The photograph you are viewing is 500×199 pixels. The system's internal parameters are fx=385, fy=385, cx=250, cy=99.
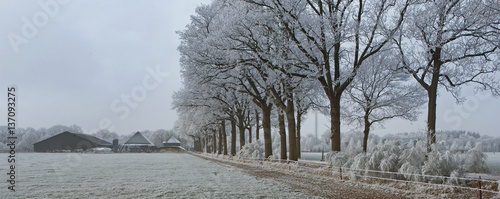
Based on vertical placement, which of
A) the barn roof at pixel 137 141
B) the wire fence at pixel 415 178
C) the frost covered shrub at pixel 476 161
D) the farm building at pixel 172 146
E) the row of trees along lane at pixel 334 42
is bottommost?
the farm building at pixel 172 146

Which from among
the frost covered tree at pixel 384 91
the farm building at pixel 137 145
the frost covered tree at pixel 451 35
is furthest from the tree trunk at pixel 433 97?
the farm building at pixel 137 145

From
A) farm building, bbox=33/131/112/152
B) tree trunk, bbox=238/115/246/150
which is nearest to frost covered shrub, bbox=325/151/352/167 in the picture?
tree trunk, bbox=238/115/246/150

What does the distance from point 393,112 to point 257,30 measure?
16.1 meters

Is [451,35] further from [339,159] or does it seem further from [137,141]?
[137,141]

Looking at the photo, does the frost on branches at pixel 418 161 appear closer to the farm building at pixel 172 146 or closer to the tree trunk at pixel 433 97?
the tree trunk at pixel 433 97

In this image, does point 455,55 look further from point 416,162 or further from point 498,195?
point 498,195

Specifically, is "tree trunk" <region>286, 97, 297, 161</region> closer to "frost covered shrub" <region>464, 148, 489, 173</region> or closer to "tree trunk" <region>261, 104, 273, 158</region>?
"tree trunk" <region>261, 104, 273, 158</region>

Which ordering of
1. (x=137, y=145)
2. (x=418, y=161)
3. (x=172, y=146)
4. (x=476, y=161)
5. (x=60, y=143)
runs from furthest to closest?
(x=172, y=146), (x=137, y=145), (x=60, y=143), (x=476, y=161), (x=418, y=161)

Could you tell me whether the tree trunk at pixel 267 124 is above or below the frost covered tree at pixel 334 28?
below

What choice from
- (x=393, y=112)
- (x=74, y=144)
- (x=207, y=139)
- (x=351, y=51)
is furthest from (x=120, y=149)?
(x=351, y=51)

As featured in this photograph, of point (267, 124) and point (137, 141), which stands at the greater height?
point (267, 124)

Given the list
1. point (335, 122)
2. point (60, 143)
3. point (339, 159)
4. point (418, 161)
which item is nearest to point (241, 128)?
point (335, 122)

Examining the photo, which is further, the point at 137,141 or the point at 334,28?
the point at 137,141

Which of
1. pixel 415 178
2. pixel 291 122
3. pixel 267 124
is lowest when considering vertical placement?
pixel 415 178
